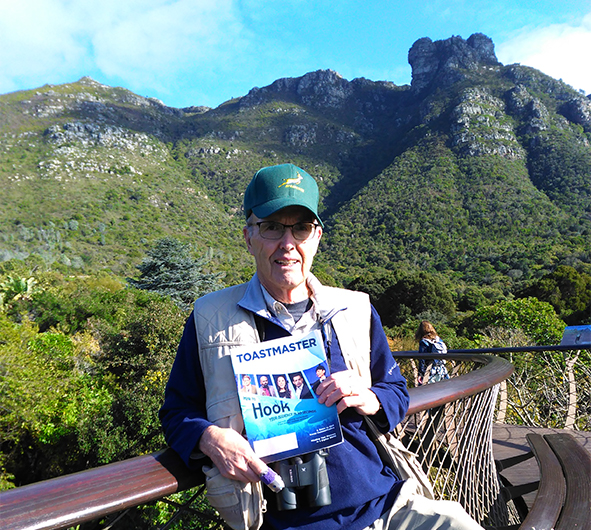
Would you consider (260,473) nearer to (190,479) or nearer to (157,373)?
(190,479)

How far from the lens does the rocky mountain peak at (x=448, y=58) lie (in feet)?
A: 277

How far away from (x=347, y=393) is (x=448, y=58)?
104710 millimetres

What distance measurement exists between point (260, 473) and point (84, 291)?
26435 millimetres

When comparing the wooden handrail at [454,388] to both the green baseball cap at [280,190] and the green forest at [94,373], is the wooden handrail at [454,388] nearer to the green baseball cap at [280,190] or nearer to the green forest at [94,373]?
the green baseball cap at [280,190]

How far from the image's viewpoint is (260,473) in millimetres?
962

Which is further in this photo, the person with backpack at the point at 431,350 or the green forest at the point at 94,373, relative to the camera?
the green forest at the point at 94,373

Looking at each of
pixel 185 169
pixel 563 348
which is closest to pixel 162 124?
pixel 185 169

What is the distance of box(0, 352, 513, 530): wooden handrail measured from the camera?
72 centimetres

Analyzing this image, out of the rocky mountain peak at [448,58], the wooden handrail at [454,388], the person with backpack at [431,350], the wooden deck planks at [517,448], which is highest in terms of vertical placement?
the rocky mountain peak at [448,58]

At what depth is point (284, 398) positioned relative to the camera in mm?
1038

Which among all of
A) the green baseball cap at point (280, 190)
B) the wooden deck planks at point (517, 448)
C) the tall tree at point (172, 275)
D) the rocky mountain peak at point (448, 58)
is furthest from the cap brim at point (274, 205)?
the rocky mountain peak at point (448, 58)

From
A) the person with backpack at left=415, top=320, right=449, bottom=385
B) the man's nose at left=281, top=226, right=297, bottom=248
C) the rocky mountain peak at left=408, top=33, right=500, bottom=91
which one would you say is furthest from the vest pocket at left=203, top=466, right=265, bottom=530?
the rocky mountain peak at left=408, top=33, right=500, bottom=91

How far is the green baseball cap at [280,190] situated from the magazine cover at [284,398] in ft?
1.37

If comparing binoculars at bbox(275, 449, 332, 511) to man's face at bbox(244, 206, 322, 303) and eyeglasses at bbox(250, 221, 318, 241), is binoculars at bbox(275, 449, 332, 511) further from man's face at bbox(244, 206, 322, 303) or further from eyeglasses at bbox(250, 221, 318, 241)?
eyeglasses at bbox(250, 221, 318, 241)
